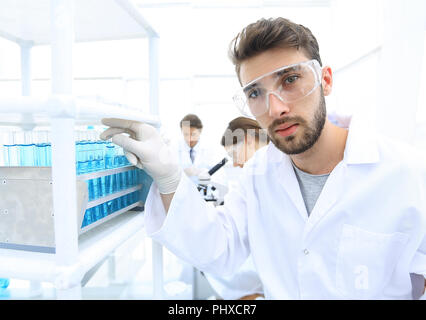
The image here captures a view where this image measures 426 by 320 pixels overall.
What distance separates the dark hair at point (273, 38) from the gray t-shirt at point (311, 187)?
45cm

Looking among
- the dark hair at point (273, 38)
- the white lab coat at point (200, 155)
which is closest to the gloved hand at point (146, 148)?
the dark hair at point (273, 38)

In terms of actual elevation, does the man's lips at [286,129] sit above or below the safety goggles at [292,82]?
below

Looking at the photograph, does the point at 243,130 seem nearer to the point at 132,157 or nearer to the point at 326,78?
the point at 326,78

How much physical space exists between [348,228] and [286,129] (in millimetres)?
390

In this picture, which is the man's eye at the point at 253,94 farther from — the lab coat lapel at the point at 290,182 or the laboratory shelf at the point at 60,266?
the laboratory shelf at the point at 60,266

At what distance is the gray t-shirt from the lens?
0.95 meters

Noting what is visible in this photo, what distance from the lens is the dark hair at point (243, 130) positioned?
1.73 meters

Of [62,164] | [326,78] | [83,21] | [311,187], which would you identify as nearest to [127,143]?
[62,164]

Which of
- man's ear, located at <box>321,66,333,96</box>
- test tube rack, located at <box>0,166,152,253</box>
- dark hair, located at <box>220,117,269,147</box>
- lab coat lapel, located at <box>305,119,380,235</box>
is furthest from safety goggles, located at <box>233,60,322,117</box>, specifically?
dark hair, located at <box>220,117,269,147</box>

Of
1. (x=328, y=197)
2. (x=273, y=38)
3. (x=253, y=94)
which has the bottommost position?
(x=328, y=197)

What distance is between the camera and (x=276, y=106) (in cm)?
85

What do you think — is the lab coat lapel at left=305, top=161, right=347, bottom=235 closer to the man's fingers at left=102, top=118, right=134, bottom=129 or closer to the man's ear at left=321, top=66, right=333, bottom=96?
the man's ear at left=321, top=66, right=333, bottom=96

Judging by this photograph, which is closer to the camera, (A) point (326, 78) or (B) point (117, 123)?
(B) point (117, 123)

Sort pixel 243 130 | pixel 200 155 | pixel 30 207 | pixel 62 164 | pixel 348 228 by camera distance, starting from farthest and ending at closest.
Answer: pixel 200 155, pixel 243 130, pixel 348 228, pixel 30 207, pixel 62 164
